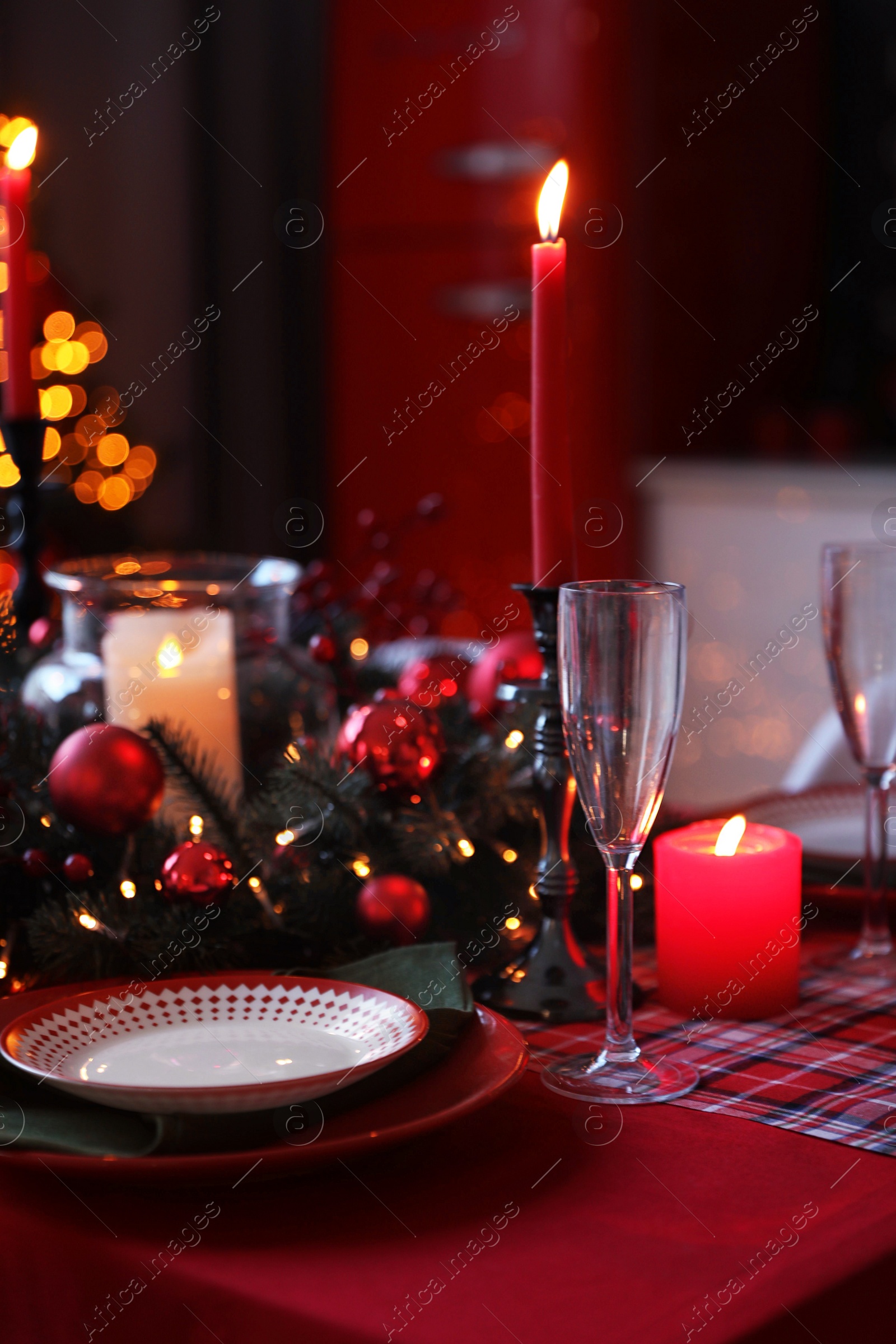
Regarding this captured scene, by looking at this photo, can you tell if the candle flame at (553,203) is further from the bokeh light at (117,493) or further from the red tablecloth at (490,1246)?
the bokeh light at (117,493)

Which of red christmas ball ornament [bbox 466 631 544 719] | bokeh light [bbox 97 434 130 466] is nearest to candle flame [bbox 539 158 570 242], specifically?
red christmas ball ornament [bbox 466 631 544 719]

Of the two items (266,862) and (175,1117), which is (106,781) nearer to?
(266,862)

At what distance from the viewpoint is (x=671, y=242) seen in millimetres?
3201

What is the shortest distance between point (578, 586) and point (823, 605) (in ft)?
0.80

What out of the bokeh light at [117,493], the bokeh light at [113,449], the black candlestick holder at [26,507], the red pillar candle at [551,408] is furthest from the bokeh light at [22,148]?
the bokeh light at [117,493]

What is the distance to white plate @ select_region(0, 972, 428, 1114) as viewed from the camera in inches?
20.9

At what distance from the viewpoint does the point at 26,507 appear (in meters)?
1.08

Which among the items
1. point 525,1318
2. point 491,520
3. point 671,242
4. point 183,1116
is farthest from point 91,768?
point 671,242

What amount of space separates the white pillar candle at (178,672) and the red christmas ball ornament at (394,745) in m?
0.09

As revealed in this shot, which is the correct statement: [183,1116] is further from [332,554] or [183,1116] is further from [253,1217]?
[332,554]

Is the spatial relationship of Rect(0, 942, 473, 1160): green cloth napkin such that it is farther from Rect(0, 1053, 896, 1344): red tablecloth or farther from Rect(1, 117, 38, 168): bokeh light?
Rect(1, 117, 38, 168): bokeh light

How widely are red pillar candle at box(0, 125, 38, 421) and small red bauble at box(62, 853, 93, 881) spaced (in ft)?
1.48

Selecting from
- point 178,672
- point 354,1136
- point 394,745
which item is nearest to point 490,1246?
point 354,1136

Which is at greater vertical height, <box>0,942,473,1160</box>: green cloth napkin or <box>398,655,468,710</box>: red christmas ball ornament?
<box>398,655,468,710</box>: red christmas ball ornament
